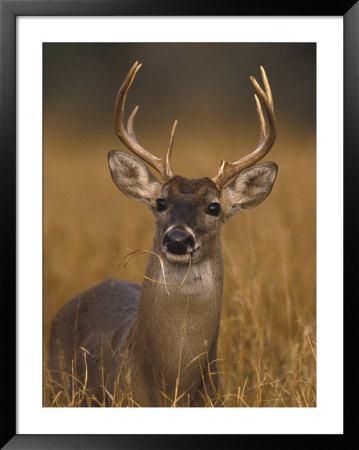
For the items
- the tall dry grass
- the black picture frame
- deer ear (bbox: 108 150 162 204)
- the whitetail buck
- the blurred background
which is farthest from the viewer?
the tall dry grass

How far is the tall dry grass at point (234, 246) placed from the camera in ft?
20.5

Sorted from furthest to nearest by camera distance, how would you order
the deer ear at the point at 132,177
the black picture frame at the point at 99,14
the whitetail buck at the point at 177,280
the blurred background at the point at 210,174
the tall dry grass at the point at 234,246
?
the tall dry grass at the point at 234,246 → the blurred background at the point at 210,174 → the deer ear at the point at 132,177 → the whitetail buck at the point at 177,280 → the black picture frame at the point at 99,14

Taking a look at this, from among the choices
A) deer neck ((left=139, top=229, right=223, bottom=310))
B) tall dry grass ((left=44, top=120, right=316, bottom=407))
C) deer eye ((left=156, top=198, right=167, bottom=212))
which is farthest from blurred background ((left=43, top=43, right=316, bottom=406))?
deer eye ((left=156, top=198, right=167, bottom=212))

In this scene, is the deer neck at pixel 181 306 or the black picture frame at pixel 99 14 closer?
the black picture frame at pixel 99 14

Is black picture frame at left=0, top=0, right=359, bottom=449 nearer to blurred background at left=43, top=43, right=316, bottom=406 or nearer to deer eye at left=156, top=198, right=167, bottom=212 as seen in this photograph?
blurred background at left=43, top=43, right=316, bottom=406

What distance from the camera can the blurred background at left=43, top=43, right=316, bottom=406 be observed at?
18.5 ft

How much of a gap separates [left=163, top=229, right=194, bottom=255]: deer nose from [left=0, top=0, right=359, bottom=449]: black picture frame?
2.34 ft

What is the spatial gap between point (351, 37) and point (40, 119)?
151 centimetres

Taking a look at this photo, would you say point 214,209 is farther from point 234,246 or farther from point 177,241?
point 234,246

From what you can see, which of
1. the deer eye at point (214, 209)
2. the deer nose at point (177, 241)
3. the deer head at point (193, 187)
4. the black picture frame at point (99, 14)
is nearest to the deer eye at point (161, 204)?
the deer head at point (193, 187)

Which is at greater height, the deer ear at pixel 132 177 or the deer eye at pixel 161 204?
the deer ear at pixel 132 177

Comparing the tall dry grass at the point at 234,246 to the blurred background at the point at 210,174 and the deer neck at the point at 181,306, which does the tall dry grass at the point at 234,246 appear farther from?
the deer neck at the point at 181,306


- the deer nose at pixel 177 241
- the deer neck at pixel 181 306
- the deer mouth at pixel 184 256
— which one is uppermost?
the deer nose at pixel 177 241

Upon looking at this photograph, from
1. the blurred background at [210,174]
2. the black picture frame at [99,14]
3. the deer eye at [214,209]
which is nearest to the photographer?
the black picture frame at [99,14]
